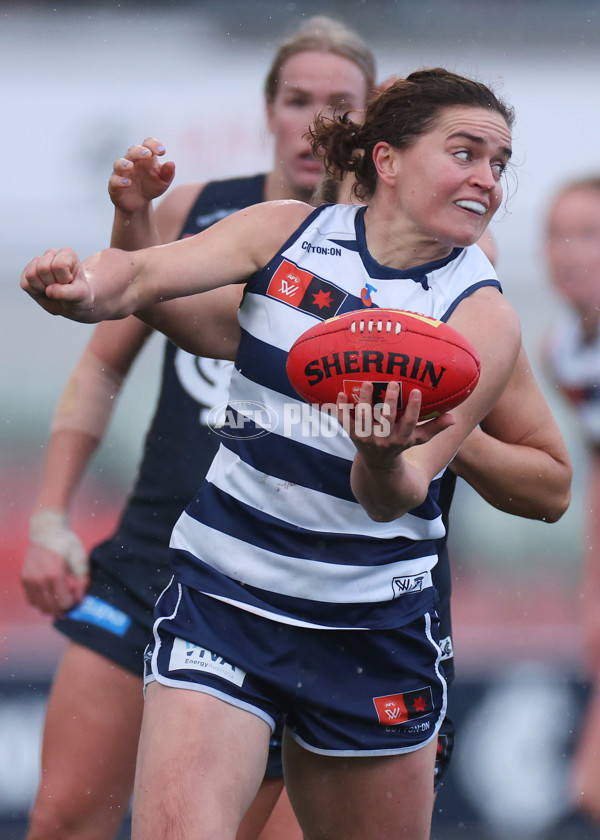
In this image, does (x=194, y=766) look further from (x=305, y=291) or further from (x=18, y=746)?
(x=18, y=746)

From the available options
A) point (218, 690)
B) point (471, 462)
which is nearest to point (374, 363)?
point (218, 690)

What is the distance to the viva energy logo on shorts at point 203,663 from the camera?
1.83 m

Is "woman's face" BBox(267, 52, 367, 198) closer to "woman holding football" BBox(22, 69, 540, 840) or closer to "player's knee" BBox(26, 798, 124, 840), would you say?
"woman holding football" BBox(22, 69, 540, 840)

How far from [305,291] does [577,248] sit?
7.77 feet

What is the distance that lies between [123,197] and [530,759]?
8.85ft

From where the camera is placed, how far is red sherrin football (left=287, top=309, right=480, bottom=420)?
1.57 metres

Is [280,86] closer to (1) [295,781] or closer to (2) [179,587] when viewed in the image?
(2) [179,587]

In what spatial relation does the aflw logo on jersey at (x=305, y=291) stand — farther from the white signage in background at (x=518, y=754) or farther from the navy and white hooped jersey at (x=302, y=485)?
the white signage in background at (x=518, y=754)

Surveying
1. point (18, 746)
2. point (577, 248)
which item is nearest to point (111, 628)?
point (18, 746)

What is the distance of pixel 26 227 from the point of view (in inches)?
152

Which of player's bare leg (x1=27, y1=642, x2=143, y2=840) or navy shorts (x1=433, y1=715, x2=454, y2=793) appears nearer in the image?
navy shorts (x1=433, y1=715, x2=454, y2=793)

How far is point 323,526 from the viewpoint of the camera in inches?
75.4

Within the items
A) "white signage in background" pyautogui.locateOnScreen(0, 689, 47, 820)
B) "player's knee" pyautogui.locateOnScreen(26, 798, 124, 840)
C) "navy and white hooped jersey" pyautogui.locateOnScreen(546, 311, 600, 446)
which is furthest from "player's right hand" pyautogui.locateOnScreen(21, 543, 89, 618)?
"navy and white hooped jersey" pyautogui.locateOnScreen(546, 311, 600, 446)
